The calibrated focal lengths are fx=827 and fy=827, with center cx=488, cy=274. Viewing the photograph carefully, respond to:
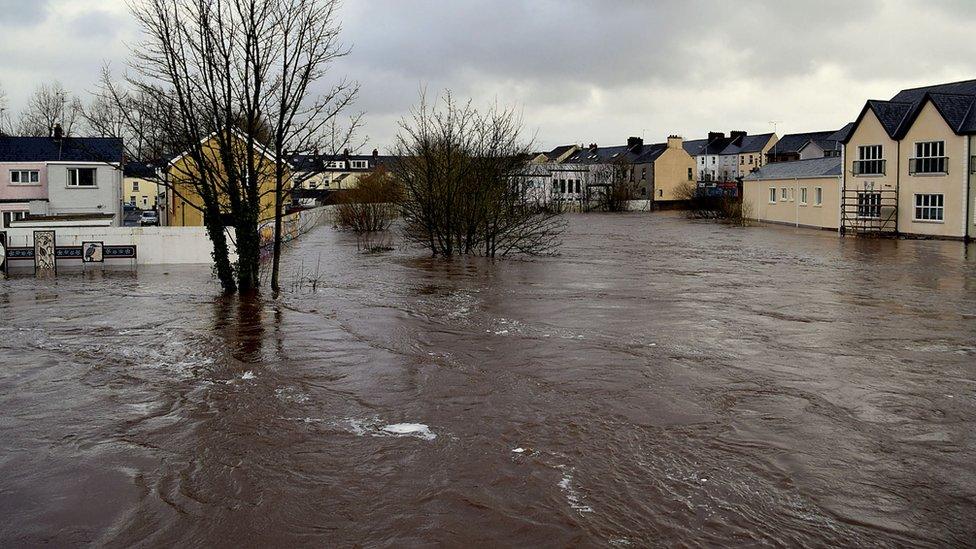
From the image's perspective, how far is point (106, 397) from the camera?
927cm

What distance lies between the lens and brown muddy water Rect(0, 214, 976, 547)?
6000 mm

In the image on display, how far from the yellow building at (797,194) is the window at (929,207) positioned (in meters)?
6.58

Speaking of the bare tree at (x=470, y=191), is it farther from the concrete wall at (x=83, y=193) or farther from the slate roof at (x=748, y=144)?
the slate roof at (x=748, y=144)

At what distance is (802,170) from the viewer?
51.9 m

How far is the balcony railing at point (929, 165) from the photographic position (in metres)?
38.0

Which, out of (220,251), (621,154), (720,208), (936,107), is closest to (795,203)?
(936,107)

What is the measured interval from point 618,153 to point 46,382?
99.2 metres

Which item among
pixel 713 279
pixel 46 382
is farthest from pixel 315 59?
pixel 713 279

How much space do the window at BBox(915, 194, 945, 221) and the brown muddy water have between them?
24114mm

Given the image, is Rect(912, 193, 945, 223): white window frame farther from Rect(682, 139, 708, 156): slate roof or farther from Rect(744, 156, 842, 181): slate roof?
Rect(682, 139, 708, 156): slate roof

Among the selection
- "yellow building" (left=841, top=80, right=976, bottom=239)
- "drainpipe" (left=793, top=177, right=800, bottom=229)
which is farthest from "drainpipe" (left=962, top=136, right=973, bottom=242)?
"drainpipe" (left=793, top=177, right=800, bottom=229)

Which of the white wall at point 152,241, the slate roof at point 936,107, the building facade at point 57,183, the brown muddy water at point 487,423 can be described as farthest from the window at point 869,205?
the building facade at point 57,183

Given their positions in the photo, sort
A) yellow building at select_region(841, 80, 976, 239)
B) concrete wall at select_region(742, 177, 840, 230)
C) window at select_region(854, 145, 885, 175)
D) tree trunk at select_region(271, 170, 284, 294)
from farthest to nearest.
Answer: concrete wall at select_region(742, 177, 840, 230) → window at select_region(854, 145, 885, 175) → yellow building at select_region(841, 80, 976, 239) → tree trunk at select_region(271, 170, 284, 294)

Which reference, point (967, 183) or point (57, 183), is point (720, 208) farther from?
point (57, 183)
